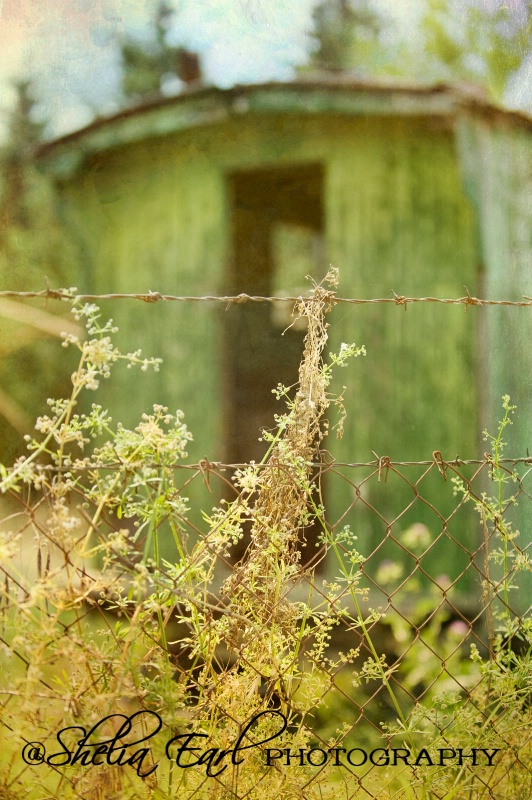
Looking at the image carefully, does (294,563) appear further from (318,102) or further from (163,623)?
(318,102)

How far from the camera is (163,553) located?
4621mm

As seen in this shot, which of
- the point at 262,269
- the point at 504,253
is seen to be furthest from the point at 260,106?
the point at 504,253

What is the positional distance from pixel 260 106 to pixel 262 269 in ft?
3.92

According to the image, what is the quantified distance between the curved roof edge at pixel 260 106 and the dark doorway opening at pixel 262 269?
44 centimetres

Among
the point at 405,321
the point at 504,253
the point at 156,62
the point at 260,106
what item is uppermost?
the point at 156,62

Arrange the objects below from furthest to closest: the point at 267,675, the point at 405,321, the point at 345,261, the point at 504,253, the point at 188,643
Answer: the point at 345,261 → the point at 405,321 → the point at 504,253 → the point at 188,643 → the point at 267,675

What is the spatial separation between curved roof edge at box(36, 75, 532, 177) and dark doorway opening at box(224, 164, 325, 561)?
0.44m

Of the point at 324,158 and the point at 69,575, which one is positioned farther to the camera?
the point at 324,158

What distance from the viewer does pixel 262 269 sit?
516 cm

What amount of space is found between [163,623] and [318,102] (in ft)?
11.3

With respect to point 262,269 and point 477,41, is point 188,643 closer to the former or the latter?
point 477,41

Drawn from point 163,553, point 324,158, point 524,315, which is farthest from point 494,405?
point 163,553

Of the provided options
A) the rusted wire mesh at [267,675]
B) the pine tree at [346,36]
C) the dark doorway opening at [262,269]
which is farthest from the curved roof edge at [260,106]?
the rusted wire mesh at [267,675]

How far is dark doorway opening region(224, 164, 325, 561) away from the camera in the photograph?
4.69 meters
